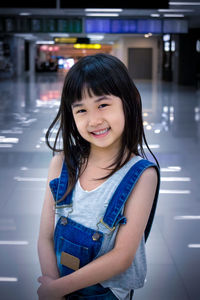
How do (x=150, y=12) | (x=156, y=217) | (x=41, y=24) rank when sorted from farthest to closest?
(x=41, y=24)
(x=150, y=12)
(x=156, y=217)

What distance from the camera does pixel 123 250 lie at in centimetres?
122

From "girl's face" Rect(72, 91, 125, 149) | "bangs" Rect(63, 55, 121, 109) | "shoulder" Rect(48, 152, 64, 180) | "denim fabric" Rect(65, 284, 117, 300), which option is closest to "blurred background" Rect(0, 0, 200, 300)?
"denim fabric" Rect(65, 284, 117, 300)

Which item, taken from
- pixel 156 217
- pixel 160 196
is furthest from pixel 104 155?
pixel 160 196

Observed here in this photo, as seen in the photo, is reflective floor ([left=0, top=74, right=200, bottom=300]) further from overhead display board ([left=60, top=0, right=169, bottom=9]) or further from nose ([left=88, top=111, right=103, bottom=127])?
overhead display board ([left=60, top=0, right=169, bottom=9])

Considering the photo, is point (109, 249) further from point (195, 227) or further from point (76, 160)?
point (195, 227)

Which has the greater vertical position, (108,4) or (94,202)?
(108,4)

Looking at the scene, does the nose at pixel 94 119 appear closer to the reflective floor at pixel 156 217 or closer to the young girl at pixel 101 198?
the young girl at pixel 101 198

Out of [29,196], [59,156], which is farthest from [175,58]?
[59,156]

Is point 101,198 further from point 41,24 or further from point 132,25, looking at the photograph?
point 132,25

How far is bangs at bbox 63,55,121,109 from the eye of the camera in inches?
48.1

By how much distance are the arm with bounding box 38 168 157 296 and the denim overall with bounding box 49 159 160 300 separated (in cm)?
Answer: 2

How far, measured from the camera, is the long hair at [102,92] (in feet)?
4.02

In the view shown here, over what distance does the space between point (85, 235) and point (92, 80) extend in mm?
422

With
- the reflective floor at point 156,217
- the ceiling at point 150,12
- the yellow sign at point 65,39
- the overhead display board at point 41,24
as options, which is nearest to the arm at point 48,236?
the reflective floor at point 156,217
